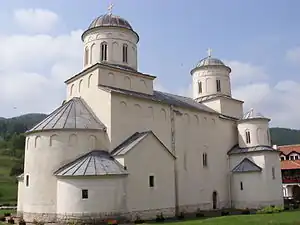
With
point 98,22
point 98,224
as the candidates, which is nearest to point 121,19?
point 98,22

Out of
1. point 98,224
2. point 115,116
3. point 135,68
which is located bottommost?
point 98,224

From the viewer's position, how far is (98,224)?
64.1 feet

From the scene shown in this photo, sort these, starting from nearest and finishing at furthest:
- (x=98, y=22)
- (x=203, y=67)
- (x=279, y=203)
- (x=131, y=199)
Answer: (x=131, y=199) → (x=98, y=22) → (x=279, y=203) → (x=203, y=67)

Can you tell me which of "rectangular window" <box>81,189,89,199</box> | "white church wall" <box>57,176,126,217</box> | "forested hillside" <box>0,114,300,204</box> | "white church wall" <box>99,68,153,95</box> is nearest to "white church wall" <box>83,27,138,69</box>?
"white church wall" <box>99,68,153,95</box>

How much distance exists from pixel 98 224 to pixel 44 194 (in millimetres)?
4561

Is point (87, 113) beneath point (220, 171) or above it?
above

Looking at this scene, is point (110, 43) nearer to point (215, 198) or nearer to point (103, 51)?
point (103, 51)

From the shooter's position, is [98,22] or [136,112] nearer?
[136,112]

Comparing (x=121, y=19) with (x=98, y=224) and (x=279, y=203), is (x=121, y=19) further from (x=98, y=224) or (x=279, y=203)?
(x=279, y=203)

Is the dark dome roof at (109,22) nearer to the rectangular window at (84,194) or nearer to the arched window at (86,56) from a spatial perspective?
the arched window at (86,56)

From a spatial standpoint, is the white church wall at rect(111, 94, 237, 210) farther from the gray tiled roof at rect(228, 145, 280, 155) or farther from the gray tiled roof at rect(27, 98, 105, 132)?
the gray tiled roof at rect(27, 98, 105, 132)

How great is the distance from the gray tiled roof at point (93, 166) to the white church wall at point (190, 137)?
1477 mm

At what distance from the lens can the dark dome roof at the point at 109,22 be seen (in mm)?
27672

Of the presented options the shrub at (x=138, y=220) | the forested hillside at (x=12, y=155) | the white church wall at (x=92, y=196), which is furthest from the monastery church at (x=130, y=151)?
the forested hillside at (x=12, y=155)
